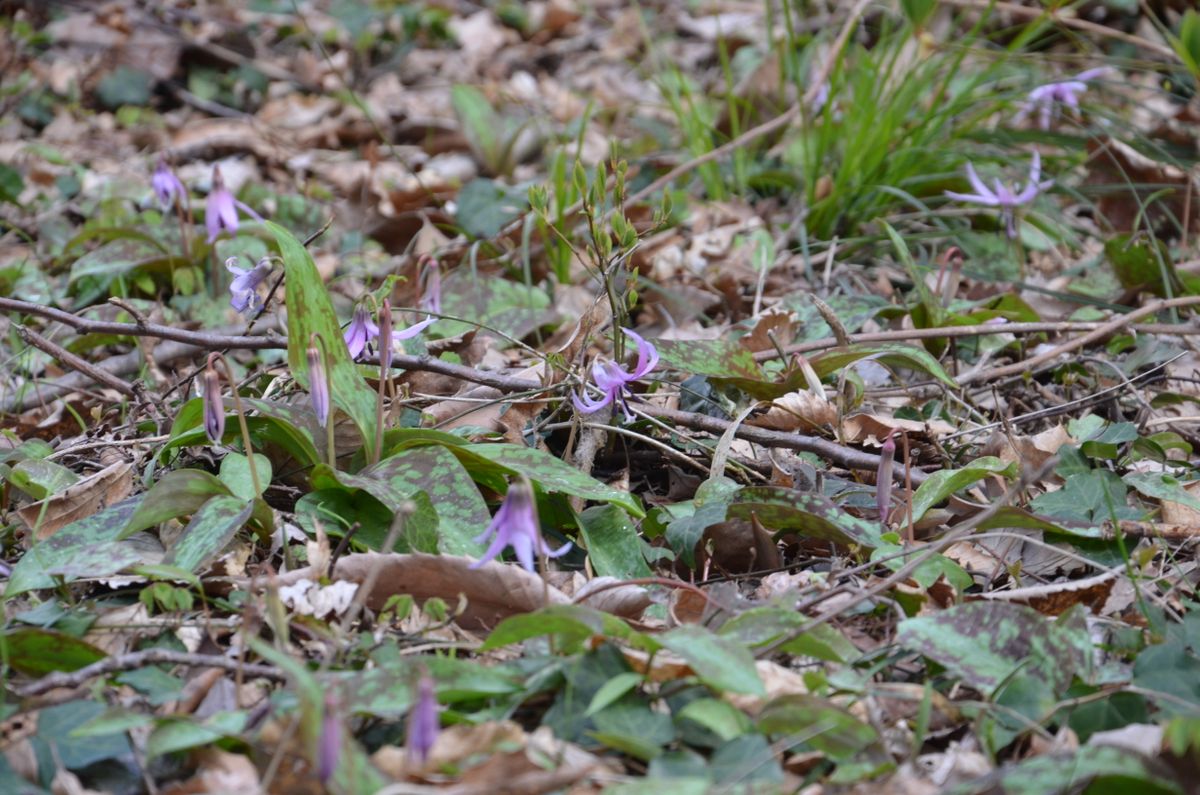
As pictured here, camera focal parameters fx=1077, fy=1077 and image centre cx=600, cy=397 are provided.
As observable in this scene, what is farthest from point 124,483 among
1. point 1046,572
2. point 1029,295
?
point 1029,295

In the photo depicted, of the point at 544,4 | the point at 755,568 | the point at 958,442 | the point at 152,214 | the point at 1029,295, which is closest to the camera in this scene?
the point at 755,568

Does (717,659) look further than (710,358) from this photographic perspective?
No

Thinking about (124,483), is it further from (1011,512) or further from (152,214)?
(152,214)

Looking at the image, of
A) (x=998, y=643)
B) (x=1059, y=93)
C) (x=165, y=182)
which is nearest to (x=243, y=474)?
(x=998, y=643)

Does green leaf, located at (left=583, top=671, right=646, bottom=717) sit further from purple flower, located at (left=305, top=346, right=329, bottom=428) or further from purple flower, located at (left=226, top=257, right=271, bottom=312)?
purple flower, located at (left=226, top=257, right=271, bottom=312)

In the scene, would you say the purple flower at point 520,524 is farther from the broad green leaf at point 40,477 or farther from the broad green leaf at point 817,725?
the broad green leaf at point 40,477

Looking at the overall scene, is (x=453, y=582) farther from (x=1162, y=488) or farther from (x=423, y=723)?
(x=1162, y=488)
